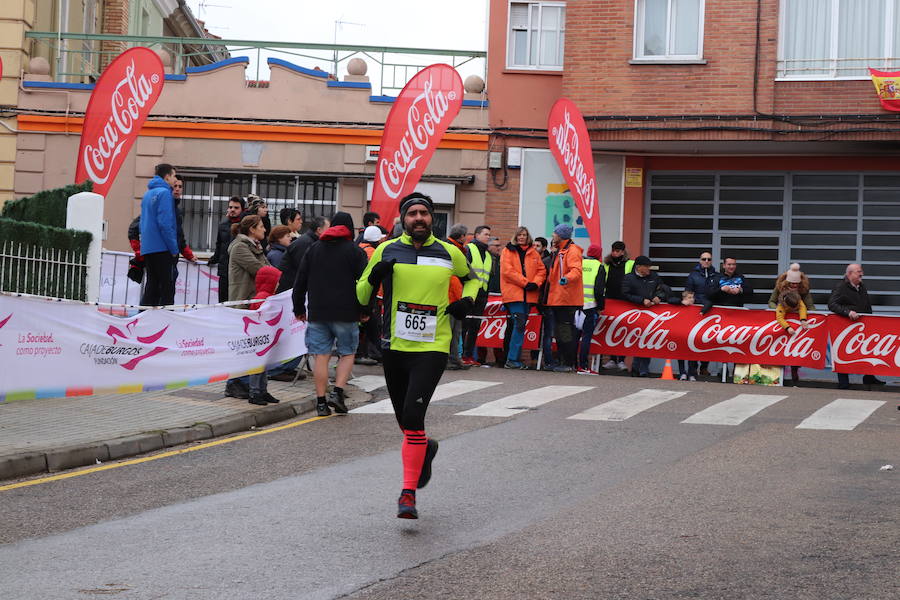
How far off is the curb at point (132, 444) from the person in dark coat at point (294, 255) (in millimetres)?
1770

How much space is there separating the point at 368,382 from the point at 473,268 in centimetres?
318

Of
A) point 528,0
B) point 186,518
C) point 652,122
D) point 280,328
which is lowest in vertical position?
point 186,518

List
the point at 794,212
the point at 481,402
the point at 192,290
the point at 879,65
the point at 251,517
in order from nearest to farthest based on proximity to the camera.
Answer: the point at 251,517, the point at 481,402, the point at 192,290, the point at 879,65, the point at 794,212

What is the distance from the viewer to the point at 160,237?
15031mm

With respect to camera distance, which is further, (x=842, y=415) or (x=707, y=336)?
(x=707, y=336)

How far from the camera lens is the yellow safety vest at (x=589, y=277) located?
1930cm

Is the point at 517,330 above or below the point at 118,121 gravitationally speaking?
below

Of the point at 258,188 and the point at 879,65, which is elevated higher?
the point at 879,65

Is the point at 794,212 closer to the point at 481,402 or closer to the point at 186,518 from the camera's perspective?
the point at 481,402

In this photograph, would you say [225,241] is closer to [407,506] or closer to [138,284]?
[138,284]

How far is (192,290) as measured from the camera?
1836cm

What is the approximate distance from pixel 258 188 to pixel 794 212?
1038cm

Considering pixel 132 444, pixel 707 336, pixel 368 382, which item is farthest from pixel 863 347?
pixel 132 444

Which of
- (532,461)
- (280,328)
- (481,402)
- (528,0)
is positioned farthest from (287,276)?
(528,0)
